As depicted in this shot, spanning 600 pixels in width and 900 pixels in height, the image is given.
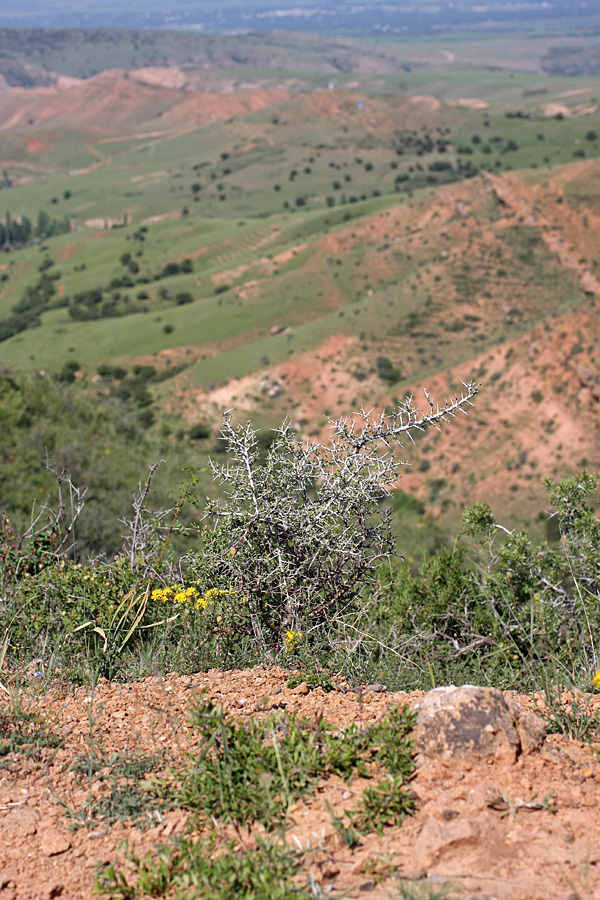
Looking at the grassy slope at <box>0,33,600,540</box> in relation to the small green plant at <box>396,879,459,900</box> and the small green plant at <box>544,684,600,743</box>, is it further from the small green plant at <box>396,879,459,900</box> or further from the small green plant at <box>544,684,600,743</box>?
the small green plant at <box>396,879,459,900</box>

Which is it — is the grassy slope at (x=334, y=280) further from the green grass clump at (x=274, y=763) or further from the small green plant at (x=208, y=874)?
the small green plant at (x=208, y=874)

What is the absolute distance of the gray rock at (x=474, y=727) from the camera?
123 inches

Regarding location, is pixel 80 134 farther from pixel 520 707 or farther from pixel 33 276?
pixel 520 707

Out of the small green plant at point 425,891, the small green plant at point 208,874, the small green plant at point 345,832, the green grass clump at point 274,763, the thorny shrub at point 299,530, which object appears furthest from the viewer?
the thorny shrub at point 299,530

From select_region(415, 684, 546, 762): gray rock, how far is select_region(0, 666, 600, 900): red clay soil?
5 centimetres

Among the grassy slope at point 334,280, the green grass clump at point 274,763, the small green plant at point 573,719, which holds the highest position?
the green grass clump at point 274,763

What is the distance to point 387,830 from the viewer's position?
9.34ft

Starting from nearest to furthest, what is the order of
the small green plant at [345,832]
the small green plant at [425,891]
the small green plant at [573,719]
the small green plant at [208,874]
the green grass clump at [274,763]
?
the small green plant at [425,891]
the small green plant at [208,874]
the small green plant at [345,832]
the green grass clump at [274,763]
the small green plant at [573,719]

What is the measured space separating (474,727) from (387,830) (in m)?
0.56

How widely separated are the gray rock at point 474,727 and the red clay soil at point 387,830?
0.05 meters

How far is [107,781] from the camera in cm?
327

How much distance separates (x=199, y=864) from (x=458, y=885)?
2.87ft

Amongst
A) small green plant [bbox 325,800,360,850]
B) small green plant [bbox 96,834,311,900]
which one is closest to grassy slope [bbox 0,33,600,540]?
small green plant [bbox 325,800,360,850]

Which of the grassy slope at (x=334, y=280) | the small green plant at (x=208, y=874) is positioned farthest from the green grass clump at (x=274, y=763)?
the grassy slope at (x=334, y=280)
